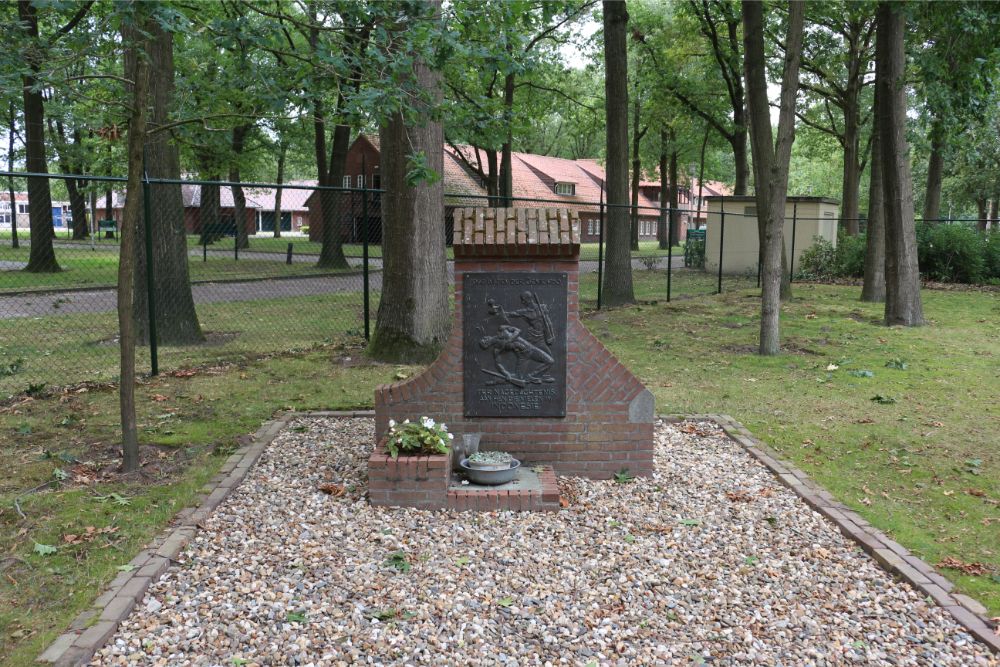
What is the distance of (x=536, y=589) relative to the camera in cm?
390

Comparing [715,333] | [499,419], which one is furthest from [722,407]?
[715,333]

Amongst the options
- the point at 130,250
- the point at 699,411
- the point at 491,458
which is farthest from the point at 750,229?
the point at 130,250

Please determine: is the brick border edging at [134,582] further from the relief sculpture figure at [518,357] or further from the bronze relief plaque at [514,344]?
the relief sculpture figure at [518,357]

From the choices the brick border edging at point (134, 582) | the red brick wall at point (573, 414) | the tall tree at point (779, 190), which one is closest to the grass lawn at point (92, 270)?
the tall tree at point (779, 190)

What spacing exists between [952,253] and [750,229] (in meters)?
5.82

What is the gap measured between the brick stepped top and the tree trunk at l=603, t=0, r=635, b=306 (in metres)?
9.50

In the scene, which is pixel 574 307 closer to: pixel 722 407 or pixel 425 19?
pixel 425 19

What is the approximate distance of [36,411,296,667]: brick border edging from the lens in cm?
323

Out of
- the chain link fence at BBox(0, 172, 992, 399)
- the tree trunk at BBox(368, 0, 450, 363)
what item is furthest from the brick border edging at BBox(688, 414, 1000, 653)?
the tree trunk at BBox(368, 0, 450, 363)

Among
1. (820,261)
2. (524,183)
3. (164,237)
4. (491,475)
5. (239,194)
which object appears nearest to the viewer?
(491,475)

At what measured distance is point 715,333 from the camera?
12883 millimetres

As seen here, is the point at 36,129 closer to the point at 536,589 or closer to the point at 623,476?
the point at 623,476

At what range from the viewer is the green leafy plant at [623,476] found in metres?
5.54

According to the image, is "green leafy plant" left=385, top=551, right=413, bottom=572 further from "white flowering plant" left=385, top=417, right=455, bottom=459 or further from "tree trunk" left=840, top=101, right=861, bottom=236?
"tree trunk" left=840, top=101, right=861, bottom=236
